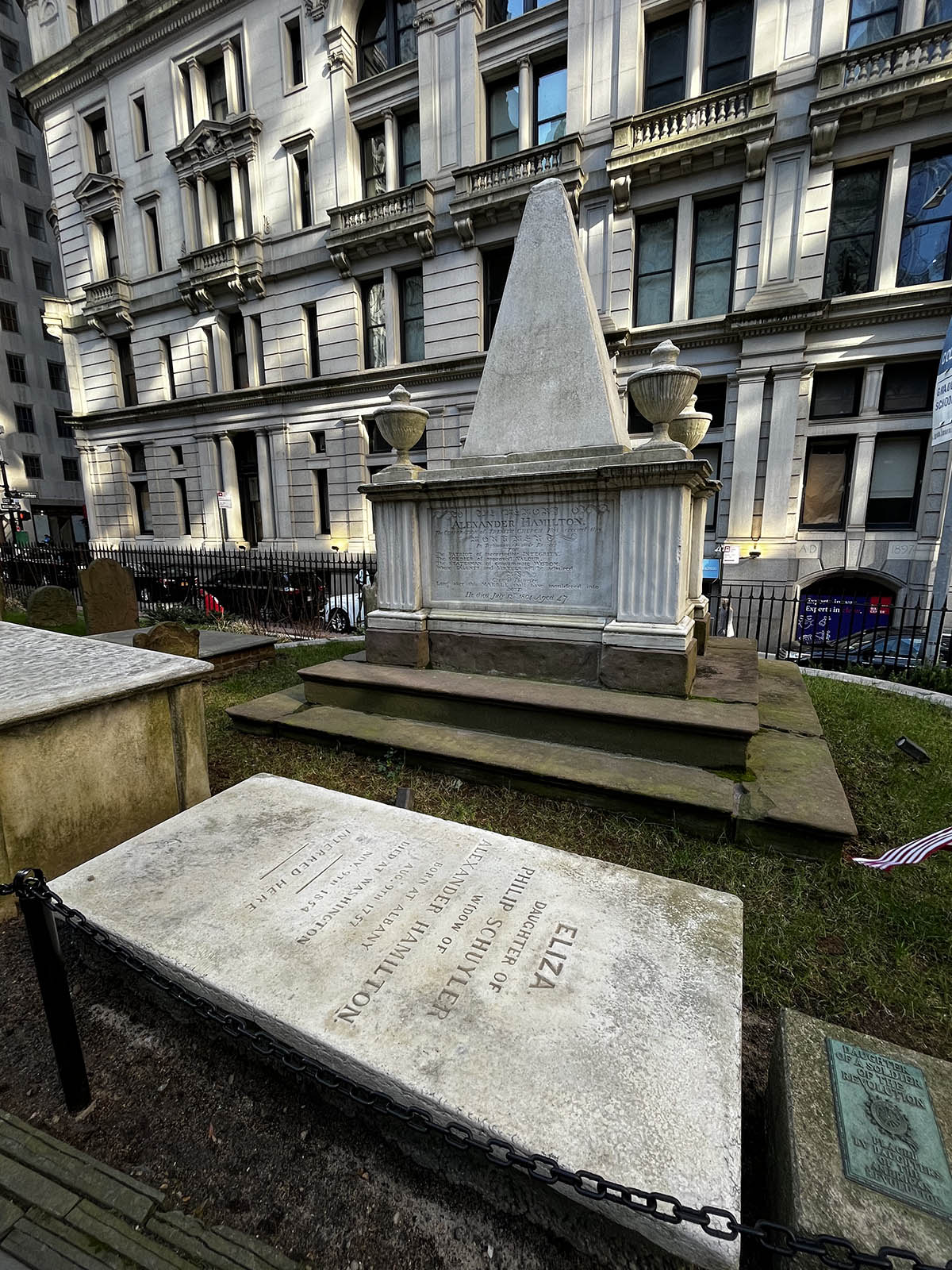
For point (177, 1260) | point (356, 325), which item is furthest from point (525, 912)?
point (356, 325)

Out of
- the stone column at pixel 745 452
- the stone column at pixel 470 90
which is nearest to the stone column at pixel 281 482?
the stone column at pixel 470 90

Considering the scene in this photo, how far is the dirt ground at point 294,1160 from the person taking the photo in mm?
1571

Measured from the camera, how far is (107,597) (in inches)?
382

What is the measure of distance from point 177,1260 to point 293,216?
2424 cm

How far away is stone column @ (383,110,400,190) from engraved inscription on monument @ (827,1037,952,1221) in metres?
22.3

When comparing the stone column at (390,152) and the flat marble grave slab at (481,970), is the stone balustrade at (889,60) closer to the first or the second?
the stone column at (390,152)

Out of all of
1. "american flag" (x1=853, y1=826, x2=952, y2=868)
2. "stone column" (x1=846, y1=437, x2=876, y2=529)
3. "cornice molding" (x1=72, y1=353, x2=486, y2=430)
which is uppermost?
"cornice molding" (x1=72, y1=353, x2=486, y2=430)

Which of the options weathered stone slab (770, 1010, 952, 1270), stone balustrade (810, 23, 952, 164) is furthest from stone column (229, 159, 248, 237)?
weathered stone slab (770, 1010, 952, 1270)

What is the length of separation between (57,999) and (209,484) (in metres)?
23.4

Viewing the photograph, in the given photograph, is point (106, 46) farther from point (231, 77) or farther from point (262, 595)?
point (262, 595)

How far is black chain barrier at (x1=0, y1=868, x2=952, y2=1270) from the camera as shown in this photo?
1154 mm

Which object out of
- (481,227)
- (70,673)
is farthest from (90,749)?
(481,227)

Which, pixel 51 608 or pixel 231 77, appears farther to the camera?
pixel 231 77

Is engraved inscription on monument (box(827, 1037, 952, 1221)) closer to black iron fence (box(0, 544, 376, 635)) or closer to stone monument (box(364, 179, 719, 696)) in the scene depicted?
stone monument (box(364, 179, 719, 696))
